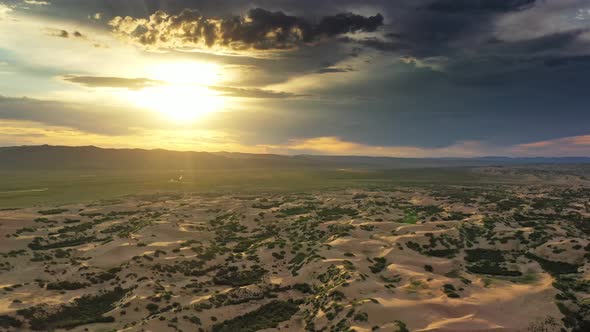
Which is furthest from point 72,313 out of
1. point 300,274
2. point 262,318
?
point 300,274

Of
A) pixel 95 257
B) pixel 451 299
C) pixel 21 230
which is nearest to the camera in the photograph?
pixel 451 299

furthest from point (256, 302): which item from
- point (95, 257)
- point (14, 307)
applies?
point (95, 257)

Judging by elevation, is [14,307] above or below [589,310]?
below

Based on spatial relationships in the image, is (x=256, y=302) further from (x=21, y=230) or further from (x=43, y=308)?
(x=21, y=230)

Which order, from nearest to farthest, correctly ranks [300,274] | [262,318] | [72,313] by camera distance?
1. [262,318]
2. [72,313]
3. [300,274]

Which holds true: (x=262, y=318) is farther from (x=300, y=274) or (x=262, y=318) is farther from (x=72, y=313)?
(x=72, y=313)

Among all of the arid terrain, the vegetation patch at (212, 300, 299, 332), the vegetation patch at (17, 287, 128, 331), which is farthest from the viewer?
the vegetation patch at (212, 300, 299, 332)

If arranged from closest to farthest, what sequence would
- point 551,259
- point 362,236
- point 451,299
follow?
1. point 451,299
2. point 551,259
3. point 362,236

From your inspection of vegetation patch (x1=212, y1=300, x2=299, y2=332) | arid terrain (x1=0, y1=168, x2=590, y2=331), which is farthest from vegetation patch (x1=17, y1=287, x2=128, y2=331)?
vegetation patch (x1=212, y1=300, x2=299, y2=332)

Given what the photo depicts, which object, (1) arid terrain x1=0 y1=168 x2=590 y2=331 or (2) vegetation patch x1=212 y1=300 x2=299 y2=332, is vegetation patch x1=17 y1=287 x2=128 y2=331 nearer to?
(1) arid terrain x1=0 y1=168 x2=590 y2=331
